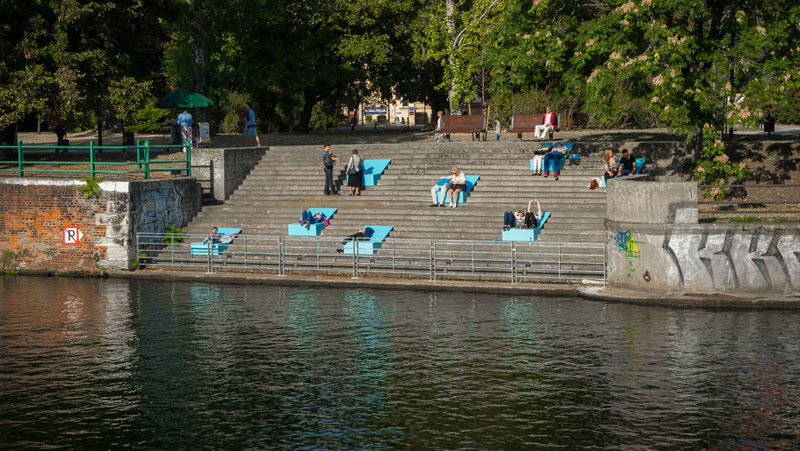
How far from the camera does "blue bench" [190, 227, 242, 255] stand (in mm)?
27772

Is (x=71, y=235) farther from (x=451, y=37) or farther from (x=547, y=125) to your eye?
(x=451, y=37)

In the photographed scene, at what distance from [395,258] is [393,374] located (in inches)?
403

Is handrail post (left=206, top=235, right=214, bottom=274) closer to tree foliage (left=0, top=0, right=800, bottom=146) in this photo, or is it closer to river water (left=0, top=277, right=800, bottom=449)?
river water (left=0, top=277, right=800, bottom=449)

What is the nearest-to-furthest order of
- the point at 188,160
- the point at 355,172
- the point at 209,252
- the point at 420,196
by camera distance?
the point at 209,252 < the point at 420,196 < the point at 355,172 < the point at 188,160

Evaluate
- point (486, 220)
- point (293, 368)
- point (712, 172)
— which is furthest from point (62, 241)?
point (712, 172)

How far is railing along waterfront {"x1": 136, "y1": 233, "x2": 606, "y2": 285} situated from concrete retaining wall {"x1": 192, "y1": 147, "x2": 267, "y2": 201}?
360 cm

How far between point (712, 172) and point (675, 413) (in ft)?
52.0

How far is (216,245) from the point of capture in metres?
27.9

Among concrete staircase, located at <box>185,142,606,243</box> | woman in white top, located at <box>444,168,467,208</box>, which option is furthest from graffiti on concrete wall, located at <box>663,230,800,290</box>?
woman in white top, located at <box>444,168,467,208</box>

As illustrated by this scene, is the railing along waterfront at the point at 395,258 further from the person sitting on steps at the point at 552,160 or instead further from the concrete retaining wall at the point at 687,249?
the person sitting on steps at the point at 552,160

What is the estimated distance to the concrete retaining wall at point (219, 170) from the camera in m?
32.3

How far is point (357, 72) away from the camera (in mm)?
52719

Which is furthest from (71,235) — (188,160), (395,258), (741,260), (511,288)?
(741,260)

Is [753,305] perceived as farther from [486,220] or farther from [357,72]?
[357,72]
